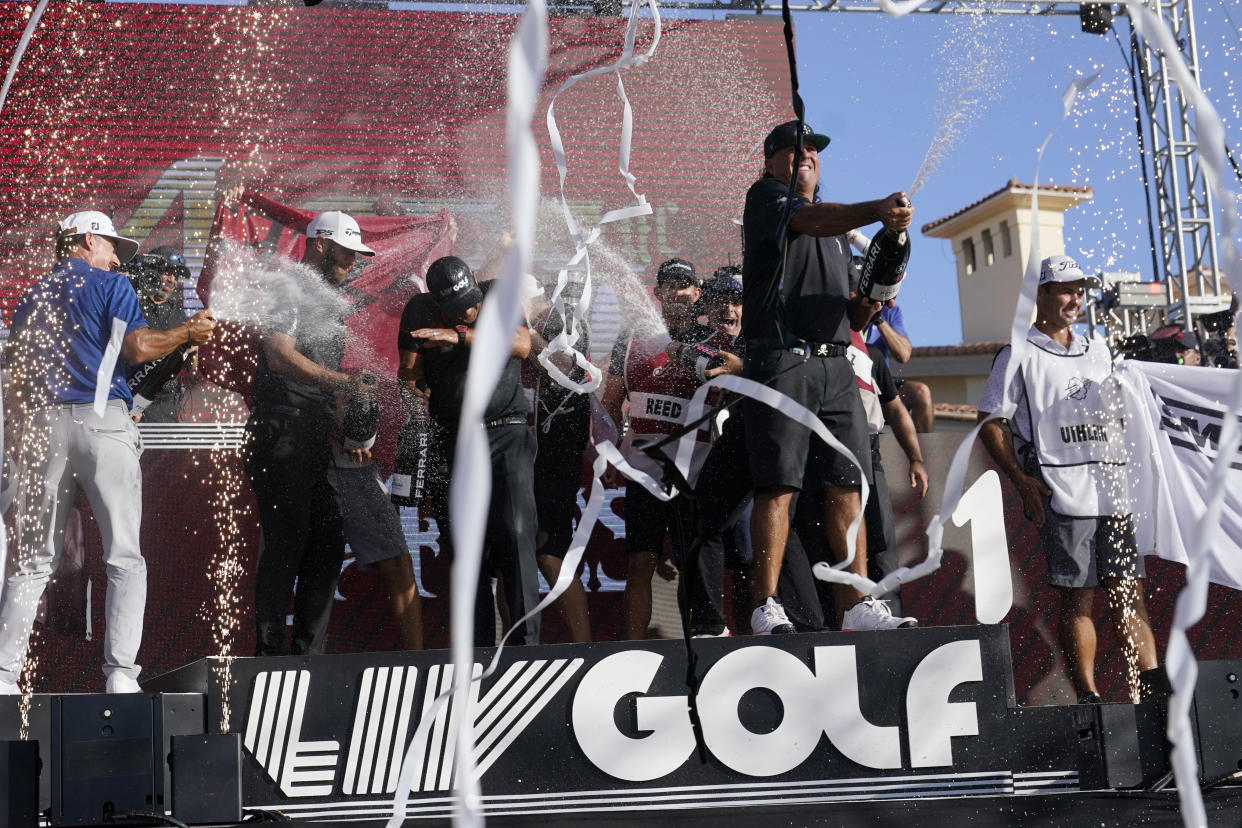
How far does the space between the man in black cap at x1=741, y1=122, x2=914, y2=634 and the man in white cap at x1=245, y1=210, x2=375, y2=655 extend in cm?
156

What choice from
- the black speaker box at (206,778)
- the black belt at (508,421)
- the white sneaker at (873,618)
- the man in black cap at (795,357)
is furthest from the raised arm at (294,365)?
the white sneaker at (873,618)

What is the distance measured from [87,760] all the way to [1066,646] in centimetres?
289

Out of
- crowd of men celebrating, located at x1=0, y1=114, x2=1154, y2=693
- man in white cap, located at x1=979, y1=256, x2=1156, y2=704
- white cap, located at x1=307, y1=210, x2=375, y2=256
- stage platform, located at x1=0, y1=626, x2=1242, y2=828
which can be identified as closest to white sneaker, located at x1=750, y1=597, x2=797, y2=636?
crowd of men celebrating, located at x1=0, y1=114, x2=1154, y2=693

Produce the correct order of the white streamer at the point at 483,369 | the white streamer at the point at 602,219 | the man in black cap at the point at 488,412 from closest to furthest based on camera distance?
1. the white streamer at the point at 483,369
2. the white streamer at the point at 602,219
3. the man in black cap at the point at 488,412

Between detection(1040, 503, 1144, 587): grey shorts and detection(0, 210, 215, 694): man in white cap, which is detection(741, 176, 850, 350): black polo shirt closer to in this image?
detection(1040, 503, 1144, 587): grey shorts

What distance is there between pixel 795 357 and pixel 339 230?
72.4 inches

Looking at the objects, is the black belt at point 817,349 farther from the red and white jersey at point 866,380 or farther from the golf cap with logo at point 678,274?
the golf cap with logo at point 678,274

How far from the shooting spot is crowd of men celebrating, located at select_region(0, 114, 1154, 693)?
11.4 ft

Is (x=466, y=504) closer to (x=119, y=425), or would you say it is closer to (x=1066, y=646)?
(x=119, y=425)

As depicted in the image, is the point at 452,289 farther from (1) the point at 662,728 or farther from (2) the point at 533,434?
(1) the point at 662,728

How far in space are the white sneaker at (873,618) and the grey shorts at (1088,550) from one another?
42.0 inches

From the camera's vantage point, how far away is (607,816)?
2.60 meters

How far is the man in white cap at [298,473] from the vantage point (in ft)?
13.3

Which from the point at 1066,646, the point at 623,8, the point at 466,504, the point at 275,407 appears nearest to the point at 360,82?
the point at 623,8
